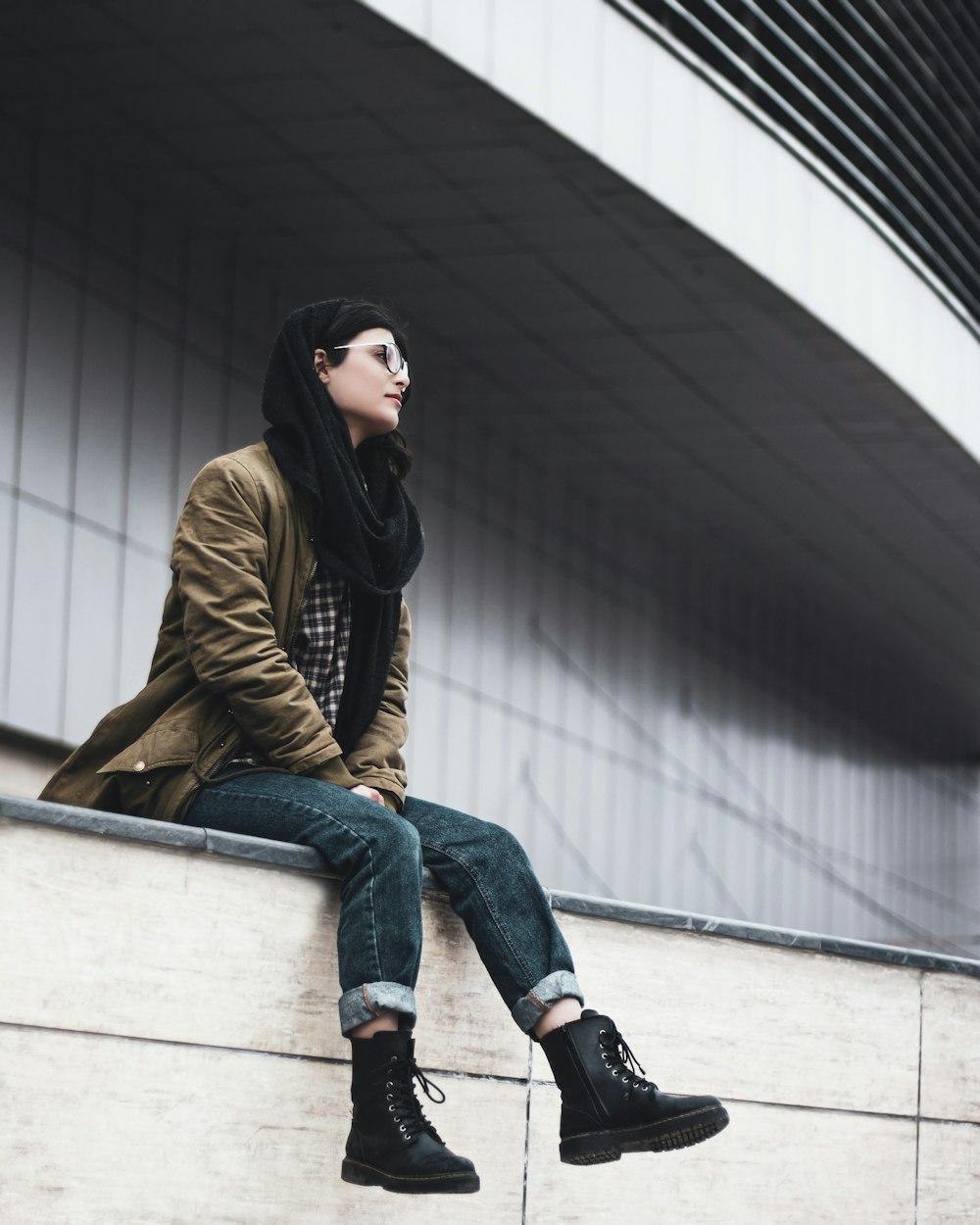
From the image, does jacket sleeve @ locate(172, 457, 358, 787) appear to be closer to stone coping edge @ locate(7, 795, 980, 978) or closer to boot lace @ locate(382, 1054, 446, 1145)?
stone coping edge @ locate(7, 795, 980, 978)

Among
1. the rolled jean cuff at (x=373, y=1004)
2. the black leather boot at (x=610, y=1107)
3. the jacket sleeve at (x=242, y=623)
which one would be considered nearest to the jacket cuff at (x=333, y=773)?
the jacket sleeve at (x=242, y=623)

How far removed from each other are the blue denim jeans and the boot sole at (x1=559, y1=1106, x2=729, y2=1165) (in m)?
0.34

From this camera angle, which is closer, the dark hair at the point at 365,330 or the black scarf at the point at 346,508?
the black scarf at the point at 346,508

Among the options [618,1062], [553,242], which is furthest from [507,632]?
[618,1062]

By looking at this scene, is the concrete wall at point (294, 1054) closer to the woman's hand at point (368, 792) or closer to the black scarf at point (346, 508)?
the woman's hand at point (368, 792)

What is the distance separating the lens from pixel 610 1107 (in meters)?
4.20

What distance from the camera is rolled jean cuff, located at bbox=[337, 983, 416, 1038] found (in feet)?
13.7

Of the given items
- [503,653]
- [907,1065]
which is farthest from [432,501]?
[907,1065]

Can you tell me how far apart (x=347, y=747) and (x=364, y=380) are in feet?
3.43

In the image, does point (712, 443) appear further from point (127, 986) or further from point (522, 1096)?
point (127, 986)

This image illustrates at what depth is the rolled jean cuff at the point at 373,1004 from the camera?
417 cm

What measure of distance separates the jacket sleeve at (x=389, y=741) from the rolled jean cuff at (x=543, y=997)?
0.69 metres

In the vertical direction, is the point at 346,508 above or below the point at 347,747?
above

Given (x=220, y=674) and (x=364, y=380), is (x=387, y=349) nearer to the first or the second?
(x=364, y=380)
